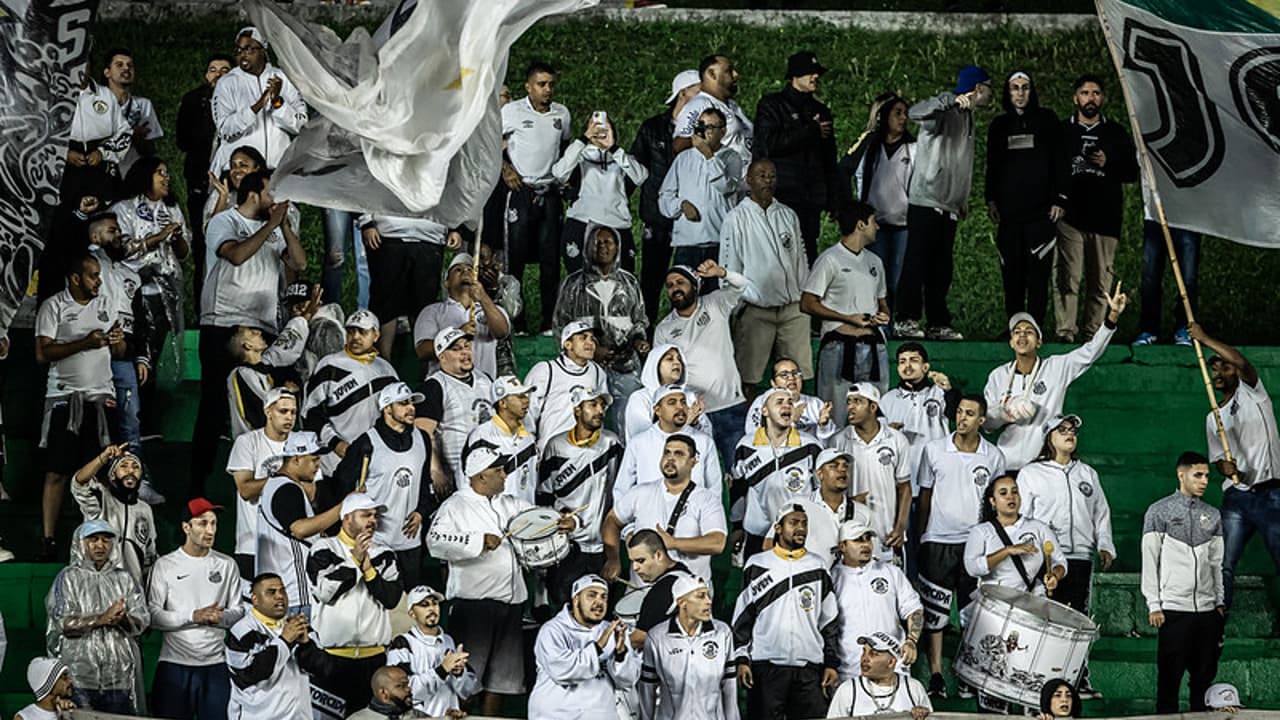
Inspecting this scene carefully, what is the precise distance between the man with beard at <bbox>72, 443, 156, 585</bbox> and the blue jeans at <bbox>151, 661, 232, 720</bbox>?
0.75 meters

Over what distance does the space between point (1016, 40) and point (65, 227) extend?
12022 millimetres

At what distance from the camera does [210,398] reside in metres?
16.3

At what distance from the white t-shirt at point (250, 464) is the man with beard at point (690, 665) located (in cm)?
256

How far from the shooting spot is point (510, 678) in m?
14.4

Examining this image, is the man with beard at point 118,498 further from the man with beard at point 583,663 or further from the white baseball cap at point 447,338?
the man with beard at point 583,663

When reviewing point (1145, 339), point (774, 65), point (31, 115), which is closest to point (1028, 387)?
point (1145, 339)

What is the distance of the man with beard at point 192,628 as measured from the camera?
14359 millimetres

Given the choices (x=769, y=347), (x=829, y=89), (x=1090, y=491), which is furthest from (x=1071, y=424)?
(x=829, y=89)

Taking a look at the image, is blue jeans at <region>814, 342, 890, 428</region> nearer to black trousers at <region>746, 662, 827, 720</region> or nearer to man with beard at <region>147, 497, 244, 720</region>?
black trousers at <region>746, 662, 827, 720</region>

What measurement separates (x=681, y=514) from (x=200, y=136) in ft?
17.8

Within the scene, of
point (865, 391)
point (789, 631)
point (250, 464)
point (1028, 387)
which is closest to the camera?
point (789, 631)

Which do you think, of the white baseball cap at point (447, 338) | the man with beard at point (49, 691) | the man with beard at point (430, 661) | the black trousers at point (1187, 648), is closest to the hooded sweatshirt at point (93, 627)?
the man with beard at point (49, 691)

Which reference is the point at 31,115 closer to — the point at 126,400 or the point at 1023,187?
the point at 126,400

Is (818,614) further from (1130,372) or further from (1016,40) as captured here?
(1016,40)
